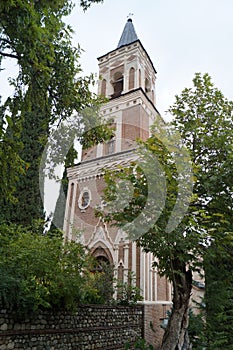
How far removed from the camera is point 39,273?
233 inches

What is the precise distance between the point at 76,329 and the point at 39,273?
89.9 inches

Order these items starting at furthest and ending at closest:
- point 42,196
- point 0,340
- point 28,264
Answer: point 42,196, point 28,264, point 0,340

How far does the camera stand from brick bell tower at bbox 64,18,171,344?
12133mm

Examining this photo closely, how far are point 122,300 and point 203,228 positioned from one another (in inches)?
226

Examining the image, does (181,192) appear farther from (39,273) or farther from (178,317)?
(39,273)

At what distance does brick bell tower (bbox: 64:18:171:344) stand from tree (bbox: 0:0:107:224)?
5.01m

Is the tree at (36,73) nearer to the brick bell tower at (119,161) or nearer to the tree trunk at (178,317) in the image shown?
the tree trunk at (178,317)

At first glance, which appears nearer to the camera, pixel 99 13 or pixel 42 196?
pixel 99 13

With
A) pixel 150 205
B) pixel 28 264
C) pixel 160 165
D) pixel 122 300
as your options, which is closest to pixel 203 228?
pixel 150 205

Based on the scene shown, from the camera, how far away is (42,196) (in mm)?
13086

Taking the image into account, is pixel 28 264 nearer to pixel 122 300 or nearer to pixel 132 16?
pixel 122 300

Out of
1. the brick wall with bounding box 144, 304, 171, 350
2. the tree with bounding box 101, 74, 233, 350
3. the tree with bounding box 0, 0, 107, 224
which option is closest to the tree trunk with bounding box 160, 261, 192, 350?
the tree with bounding box 101, 74, 233, 350

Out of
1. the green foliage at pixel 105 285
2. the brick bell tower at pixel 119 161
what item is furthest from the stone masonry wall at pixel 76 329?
the brick bell tower at pixel 119 161

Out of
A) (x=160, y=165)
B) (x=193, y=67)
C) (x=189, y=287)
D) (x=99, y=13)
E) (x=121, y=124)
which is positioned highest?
(x=121, y=124)
